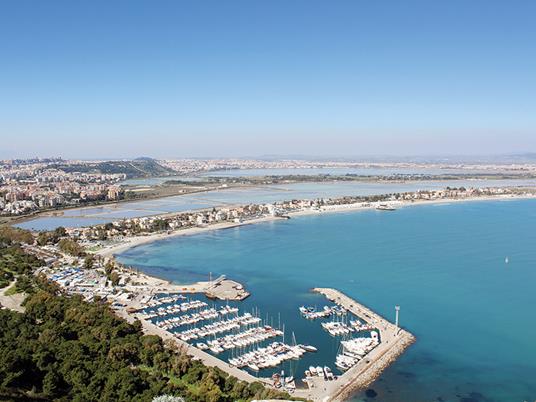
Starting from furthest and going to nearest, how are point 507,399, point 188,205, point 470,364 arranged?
point 188,205 < point 470,364 < point 507,399

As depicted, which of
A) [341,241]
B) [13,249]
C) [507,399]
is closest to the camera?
[507,399]

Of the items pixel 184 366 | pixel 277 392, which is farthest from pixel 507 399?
pixel 184 366

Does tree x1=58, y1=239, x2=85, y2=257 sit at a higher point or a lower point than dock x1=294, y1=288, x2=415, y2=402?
higher

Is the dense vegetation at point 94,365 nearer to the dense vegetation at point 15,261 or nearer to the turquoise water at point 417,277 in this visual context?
the turquoise water at point 417,277

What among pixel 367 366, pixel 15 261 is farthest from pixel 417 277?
pixel 15 261

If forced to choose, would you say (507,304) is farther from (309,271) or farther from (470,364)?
(309,271)

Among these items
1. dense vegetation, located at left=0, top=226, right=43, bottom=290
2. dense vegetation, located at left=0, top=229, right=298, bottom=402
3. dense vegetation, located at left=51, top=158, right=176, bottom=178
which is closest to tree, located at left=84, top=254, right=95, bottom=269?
dense vegetation, located at left=0, top=226, right=43, bottom=290

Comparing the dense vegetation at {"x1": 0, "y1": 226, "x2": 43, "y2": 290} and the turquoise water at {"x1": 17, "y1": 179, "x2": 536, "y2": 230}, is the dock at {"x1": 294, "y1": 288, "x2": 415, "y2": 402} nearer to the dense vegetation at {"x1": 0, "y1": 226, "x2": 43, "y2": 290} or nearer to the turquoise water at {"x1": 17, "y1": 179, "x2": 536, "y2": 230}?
the dense vegetation at {"x1": 0, "y1": 226, "x2": 43, "y2": 290}
